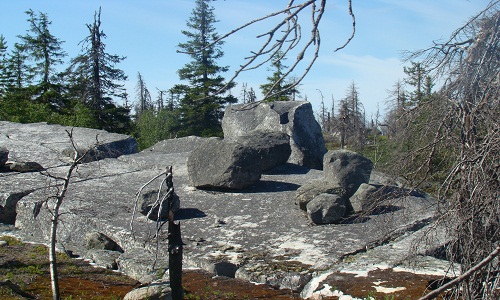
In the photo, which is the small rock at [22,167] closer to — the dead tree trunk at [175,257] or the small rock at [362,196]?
the small rock at [362,196]

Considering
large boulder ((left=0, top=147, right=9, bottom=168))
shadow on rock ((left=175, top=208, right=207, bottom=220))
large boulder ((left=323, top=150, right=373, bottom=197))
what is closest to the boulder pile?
large boulder ((left=323, top=150, right=373, bottom=197))

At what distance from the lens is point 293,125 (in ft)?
42.8

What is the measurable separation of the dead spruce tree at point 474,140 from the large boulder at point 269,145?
22.8 ft

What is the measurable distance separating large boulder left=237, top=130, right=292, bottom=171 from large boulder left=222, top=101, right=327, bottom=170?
128cm

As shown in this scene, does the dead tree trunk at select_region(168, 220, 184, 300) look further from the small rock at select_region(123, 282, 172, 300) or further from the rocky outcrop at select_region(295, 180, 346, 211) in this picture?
the rocky outcrop at select_region(295, 180, 346, 211)

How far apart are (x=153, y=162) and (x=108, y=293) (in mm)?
6283

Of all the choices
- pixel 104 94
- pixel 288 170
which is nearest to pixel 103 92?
pixel 104 94

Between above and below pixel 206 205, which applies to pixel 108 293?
below

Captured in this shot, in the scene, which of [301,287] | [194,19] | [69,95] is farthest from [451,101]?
[69,95]

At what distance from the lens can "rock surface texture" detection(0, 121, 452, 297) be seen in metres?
6.88

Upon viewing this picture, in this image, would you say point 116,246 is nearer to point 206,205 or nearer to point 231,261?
point 206,205

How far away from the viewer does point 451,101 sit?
3.78 metres

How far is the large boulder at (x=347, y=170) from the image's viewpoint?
29.9 feet

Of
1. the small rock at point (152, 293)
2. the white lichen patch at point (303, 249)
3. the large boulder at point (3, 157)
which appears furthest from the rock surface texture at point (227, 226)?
the small rock at point (152, 293)
